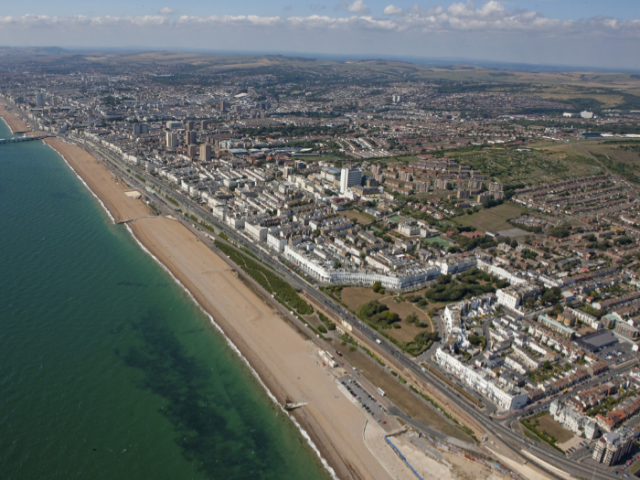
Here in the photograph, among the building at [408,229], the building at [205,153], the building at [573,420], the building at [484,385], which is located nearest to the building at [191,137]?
the building at [205,153]

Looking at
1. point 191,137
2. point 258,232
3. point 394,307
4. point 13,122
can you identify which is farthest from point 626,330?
point 13,122

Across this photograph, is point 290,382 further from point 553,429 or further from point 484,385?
point 553,429

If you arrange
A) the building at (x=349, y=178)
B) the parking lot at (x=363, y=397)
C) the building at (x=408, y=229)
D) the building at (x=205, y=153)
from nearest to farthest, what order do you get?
the parking lot at (x=363, y=397), the building at (x=408, y=229), the building at (x=349, y=178), the building at (x=205, y=153)

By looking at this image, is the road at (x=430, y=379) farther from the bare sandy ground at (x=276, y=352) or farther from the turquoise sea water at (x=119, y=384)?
the turquoise sea water at (x=119, y=384)

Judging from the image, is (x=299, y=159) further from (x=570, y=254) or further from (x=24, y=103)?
(x=24, y=103)

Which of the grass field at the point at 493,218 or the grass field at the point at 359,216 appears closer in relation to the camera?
the grass field at the point at 359,216

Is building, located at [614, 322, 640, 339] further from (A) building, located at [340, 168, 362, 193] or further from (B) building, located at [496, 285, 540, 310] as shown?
(A) building, located at [340, 168, 362, 193]

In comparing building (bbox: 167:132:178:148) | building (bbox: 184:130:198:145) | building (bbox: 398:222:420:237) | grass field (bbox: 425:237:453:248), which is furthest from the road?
building (bbox: 184:130:198:145)

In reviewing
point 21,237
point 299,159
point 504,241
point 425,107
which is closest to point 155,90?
point 425,107
